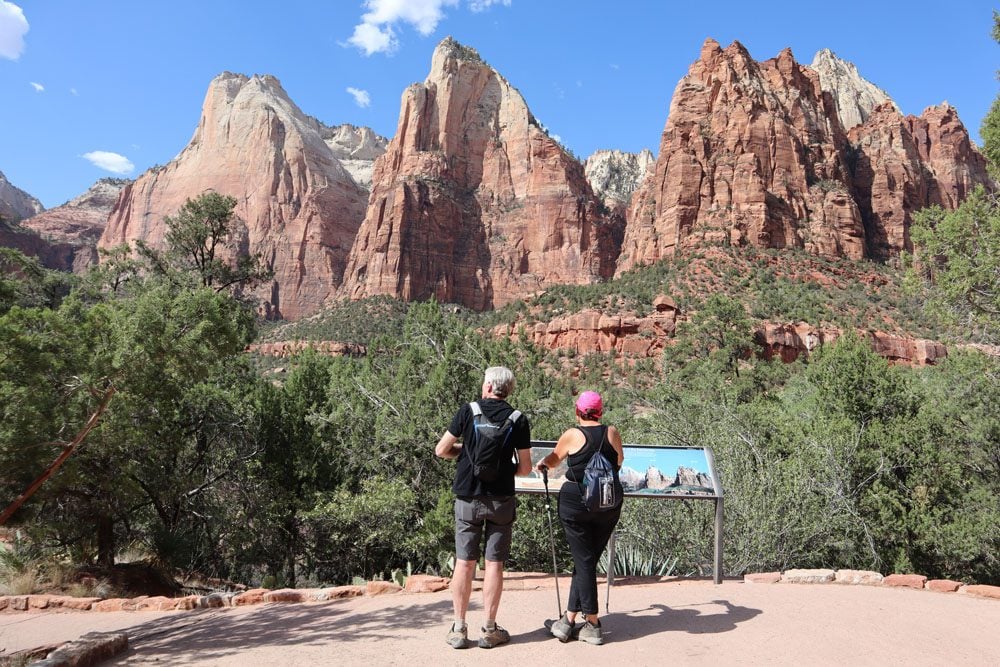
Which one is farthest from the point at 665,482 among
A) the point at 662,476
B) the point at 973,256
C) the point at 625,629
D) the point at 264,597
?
the point at 973,256

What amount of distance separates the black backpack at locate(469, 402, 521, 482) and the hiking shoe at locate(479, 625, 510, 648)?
3.49ft

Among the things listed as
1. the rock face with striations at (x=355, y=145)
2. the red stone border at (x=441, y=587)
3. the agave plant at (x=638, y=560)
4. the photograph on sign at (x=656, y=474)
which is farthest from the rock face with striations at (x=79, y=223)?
the photograph on sign at (x=656, y=474)

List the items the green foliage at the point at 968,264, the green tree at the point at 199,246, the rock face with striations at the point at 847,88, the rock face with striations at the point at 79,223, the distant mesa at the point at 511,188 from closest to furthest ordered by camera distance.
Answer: the green foliage at the point at 968,264
the green tree at the point at 199,246
the distant mesa at the point at 511,188
the rock face with striations at the point at 79,223
the rock face with striations at the point at 847,88

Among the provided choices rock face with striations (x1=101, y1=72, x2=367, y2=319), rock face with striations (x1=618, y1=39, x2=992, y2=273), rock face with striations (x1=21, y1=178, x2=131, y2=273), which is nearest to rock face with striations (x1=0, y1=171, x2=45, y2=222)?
rock face with striations (x1=21, y1=178, x2=131, y2=273)

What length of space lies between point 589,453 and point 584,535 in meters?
0.58

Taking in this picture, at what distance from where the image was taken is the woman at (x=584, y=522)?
4145 mm

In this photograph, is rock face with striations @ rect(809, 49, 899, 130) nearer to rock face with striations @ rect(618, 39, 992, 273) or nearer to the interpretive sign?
rock face with striations @ rect(618, 39, 992, 273)

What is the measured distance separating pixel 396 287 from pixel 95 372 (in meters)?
74.6

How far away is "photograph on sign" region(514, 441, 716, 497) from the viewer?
18.5 ft

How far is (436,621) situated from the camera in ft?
16.2

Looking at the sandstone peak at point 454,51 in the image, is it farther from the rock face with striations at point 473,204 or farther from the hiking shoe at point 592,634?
the hiking shoe at point 592,634

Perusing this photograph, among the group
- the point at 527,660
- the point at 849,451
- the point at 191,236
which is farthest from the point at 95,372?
the point at 191,236

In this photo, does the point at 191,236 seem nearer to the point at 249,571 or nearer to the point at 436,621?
Answer: the point at 249,571

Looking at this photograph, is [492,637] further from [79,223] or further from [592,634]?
[79,223]
